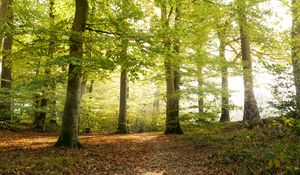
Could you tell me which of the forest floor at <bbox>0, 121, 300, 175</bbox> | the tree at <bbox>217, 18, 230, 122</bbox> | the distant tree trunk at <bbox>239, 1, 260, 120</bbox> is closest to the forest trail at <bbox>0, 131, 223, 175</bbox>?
the forest floor at <bbox>0, 121, 300, 175</bbox>

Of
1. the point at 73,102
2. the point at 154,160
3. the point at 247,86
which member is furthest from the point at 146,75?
the point at 247,86

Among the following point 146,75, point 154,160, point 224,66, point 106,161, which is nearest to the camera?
point 106,161

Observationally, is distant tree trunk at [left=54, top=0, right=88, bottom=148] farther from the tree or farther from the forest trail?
the tree

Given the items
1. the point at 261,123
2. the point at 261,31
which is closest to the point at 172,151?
the point at 261,123

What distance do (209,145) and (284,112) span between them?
372 centimetres

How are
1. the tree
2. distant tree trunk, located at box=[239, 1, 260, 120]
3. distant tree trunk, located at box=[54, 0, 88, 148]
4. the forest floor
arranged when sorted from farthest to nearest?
distant tree trunk, located at box=[239, 1, 260, 120] < the tree < distant tree trunk, located at box=[54, 0, 88, 148] < the forest floor

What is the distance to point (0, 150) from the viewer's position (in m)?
10.2

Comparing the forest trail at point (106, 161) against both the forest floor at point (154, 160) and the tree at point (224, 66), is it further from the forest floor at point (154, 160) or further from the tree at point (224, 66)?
the tree at point (224, 66)

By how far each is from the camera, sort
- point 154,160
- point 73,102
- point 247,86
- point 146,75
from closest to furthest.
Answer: point 154,160
point 73,102
point 146,75
point 247,86

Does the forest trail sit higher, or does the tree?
the tree

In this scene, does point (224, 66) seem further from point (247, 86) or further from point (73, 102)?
point (73, 102)

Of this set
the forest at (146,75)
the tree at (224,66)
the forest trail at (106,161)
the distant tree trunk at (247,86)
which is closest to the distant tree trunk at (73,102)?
the forest at (146,75)

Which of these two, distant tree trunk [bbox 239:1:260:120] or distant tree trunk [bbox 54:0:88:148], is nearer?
distant tree trunk [bbox 54:0:88:148]

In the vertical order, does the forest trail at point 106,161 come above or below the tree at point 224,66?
below
